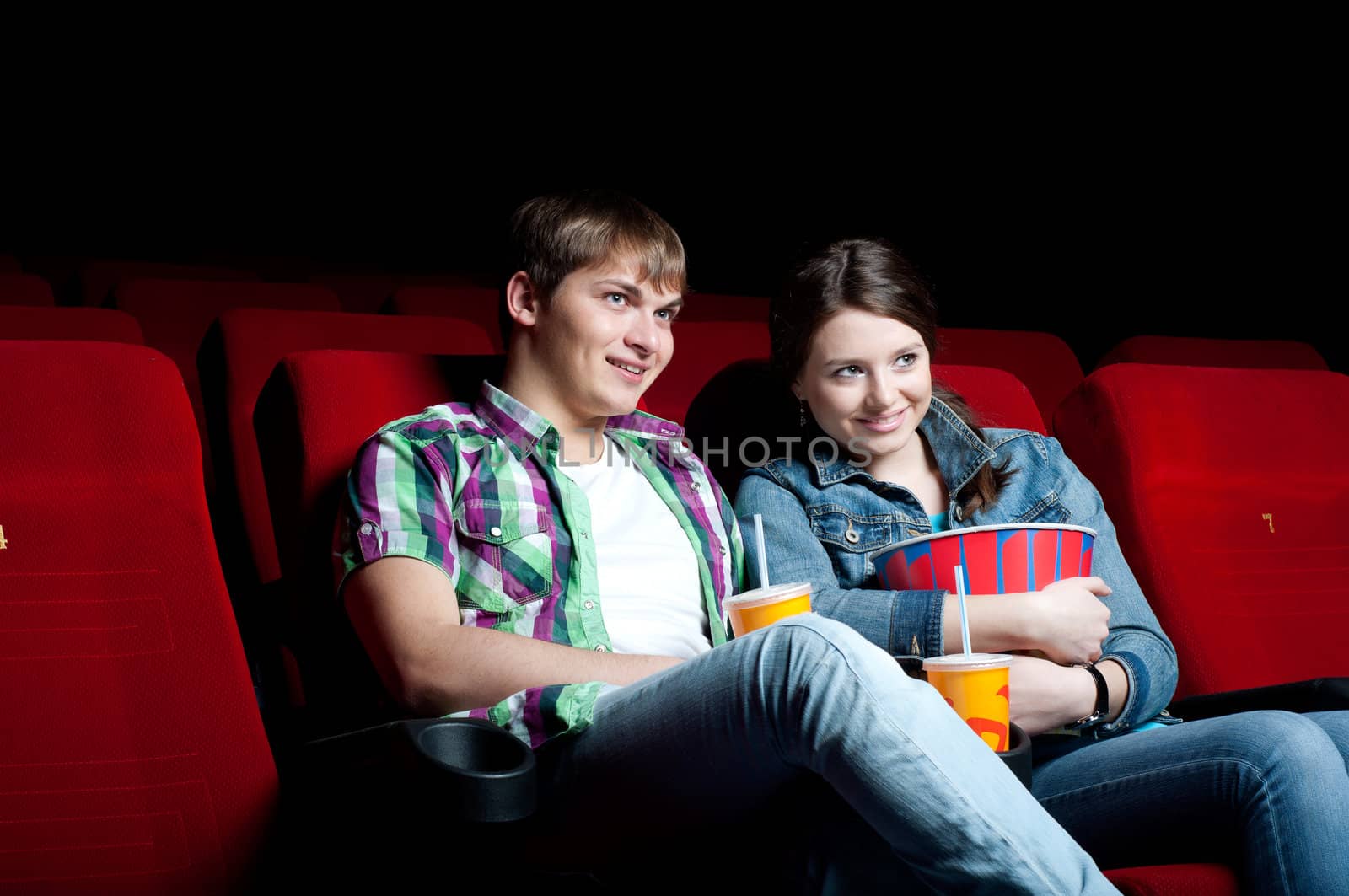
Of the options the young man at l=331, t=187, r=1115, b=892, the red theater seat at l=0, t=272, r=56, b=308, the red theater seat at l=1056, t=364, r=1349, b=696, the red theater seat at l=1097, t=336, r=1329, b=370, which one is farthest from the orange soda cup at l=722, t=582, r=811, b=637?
the red theater seat at l=0, t=272, r=56, b=308

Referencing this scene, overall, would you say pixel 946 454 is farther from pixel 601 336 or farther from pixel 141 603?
pixel 141 603

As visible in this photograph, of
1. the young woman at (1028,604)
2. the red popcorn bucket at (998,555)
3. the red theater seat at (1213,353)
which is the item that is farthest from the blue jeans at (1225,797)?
the red theater seat at (1213,353)

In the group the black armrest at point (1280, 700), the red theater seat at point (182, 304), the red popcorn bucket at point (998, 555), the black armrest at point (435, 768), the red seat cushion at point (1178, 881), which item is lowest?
the red seat cushion at point (1178, 881)

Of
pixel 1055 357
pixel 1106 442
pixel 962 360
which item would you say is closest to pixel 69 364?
pixel 1106 442

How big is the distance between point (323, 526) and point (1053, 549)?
0.50 metres

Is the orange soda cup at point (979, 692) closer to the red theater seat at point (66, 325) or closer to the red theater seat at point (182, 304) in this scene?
the red theater seat at point (66, 325)

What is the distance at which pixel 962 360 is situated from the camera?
4.79ft

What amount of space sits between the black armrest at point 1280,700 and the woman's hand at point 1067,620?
5.2 inches

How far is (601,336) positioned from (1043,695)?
0.40m

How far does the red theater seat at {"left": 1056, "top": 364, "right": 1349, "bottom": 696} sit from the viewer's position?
985 mm

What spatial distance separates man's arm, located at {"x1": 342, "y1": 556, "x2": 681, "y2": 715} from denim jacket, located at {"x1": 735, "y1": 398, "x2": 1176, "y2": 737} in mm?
188

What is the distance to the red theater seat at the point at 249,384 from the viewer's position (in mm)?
992

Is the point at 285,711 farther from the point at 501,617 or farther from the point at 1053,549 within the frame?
the point at 1053,549

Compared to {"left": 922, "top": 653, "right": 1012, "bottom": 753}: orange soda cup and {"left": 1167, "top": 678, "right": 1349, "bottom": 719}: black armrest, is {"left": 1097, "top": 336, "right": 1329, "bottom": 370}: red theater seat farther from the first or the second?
{"left": 922, "top": 653, "right": 1012, "bottom": 753}: orange soda cup
